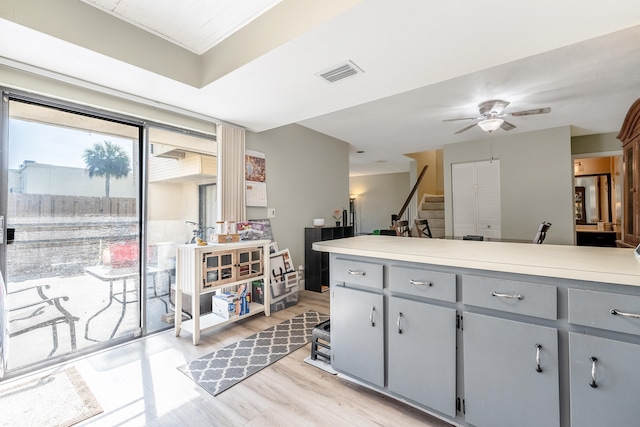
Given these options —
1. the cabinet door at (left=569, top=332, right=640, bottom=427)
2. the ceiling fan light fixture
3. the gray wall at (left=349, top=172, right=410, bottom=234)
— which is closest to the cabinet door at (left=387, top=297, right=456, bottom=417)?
the cabinet door at (left=569, top=332, right=640, bottom=427)

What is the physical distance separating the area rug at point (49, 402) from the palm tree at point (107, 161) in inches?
60.2

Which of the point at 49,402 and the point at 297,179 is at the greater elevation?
the point at 297,179

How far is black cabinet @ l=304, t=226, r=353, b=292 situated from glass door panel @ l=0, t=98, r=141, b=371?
7.74 ft

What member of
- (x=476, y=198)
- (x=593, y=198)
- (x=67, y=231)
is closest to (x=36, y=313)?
(x=67, y=231)

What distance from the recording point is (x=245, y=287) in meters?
3.19

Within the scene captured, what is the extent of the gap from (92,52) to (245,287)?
2.46 metres

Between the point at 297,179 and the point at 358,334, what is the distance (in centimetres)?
303

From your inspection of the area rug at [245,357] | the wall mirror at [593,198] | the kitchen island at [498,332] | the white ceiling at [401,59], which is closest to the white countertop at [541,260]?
the kitchen island at [498,332]

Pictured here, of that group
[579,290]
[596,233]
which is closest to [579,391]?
[579,290]

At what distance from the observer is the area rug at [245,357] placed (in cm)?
205

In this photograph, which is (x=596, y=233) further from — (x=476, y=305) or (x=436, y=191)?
(x=476, y=305)

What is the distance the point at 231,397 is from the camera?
186 centimetres

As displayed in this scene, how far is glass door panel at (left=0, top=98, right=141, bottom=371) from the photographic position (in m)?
2.15

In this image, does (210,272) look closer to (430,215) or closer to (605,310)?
(605,310)
